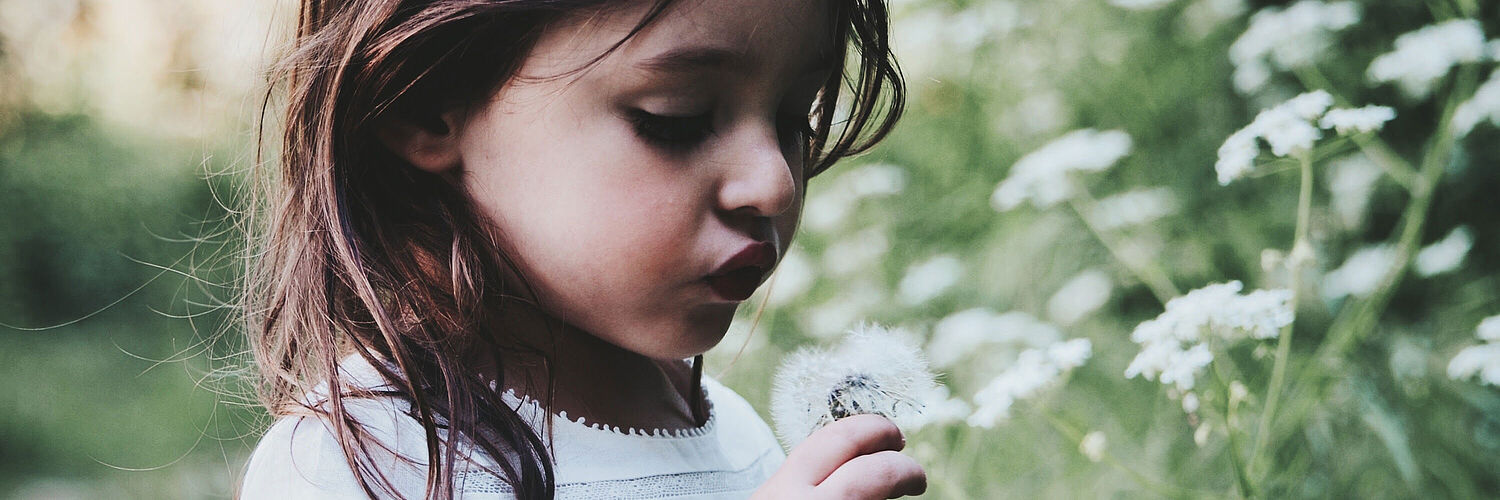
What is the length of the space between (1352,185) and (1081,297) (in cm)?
36

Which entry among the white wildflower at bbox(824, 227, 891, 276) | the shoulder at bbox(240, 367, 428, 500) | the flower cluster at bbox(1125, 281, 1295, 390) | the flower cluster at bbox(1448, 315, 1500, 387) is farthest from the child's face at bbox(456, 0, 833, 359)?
the white wildflower at bbox(824, 227, 891, 276)

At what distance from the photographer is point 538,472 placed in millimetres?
695

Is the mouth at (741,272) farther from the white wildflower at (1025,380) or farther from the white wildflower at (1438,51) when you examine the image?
the white wildflower at (1438,51)

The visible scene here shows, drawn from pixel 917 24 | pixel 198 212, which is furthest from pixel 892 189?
pixel 198 212

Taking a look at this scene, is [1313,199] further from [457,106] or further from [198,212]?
[198,212]

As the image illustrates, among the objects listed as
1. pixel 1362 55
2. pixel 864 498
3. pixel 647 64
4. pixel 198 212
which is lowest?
pixel 1362 55

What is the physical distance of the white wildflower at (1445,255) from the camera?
1306 millimetres

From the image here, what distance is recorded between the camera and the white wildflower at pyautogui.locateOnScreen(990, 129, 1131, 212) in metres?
1.39

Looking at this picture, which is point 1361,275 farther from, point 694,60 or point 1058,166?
point 694,60

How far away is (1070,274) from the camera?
1771mm

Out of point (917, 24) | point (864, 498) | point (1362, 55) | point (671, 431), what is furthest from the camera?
point (917, 24)

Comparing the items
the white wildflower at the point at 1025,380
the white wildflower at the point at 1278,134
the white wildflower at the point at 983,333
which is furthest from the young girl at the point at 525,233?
the white wildflower at the point at 983,333

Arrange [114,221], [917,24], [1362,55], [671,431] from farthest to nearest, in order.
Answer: [114,221], [917,24], [1362,55], [671,431]

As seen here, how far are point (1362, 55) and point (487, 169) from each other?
1389mm
